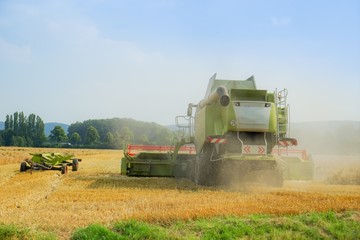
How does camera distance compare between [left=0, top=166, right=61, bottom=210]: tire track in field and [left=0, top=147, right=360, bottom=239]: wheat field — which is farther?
[left=0, top=166, right=61, bottom=210]: tire track in field

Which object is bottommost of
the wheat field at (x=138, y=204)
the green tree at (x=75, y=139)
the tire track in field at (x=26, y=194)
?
the tire track in field at (x=26, y=194)

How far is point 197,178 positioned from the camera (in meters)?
16.6

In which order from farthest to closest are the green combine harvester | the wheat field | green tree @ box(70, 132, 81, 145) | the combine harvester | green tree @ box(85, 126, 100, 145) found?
green tree @ box(70, 132, 81, 145), green tree @ box(85, 126, 100, 145), the green combine harvester, the combine harvester, the wheat field

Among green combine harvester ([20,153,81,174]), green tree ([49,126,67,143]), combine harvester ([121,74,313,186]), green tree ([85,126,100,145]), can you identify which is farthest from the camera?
green tree ([49,126,67,143])

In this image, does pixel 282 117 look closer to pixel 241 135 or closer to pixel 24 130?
pixel 241 135

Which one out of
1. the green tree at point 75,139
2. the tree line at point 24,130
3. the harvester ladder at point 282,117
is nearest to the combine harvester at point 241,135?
the harvester ladder at point 282,117

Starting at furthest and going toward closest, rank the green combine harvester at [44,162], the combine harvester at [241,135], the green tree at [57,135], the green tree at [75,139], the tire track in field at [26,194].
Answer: the green tree at [75,139] → the green tree at [57,135] → the green combine harvester at [44,162] → the combine harvester at [241,135] → the tire track in field at [26,194]

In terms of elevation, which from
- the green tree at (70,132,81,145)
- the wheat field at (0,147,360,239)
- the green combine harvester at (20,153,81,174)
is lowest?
the wheat field at (0,147,360,239)

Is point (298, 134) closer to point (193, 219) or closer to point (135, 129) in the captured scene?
point (193, 219)

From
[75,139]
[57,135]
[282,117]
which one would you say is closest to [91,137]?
[57,135]

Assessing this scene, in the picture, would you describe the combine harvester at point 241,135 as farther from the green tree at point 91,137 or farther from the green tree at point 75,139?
the green tree at point 75,139

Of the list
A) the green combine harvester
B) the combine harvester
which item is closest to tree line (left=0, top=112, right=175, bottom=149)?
the green combine harvester

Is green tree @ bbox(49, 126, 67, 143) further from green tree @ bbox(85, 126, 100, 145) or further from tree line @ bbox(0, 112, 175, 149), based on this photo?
green tree @ bbox(85, 126, 100, 145)

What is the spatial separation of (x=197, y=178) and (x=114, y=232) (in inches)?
353
